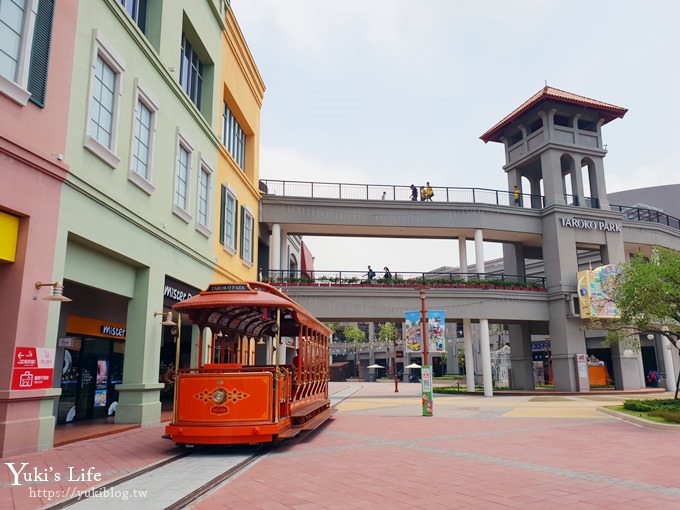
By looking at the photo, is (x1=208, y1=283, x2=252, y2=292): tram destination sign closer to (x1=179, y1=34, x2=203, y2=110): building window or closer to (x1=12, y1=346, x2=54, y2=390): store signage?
(x1=12, y1=346, x2=54, y2=390): store signage

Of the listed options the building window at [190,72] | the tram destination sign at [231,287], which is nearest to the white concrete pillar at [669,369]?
the building window at [190,72]

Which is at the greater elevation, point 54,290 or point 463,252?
point 463,252

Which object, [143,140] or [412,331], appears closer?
[143,140]

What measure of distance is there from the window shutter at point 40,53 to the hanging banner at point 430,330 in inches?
772

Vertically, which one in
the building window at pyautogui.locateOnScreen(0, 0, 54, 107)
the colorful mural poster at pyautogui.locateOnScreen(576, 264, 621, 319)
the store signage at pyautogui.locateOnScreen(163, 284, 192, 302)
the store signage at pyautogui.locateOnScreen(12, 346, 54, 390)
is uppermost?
the building window at pyautogui.locateOnScreen(0, 0, 54, 107)

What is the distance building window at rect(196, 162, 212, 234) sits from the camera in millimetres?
18156

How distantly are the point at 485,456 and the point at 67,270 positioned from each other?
8936 mm

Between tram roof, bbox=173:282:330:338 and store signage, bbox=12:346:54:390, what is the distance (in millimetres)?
2439

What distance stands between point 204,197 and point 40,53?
9194mm

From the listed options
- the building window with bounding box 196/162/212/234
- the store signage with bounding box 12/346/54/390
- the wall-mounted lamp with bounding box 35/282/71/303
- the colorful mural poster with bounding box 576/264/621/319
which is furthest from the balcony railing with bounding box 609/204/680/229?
the store signage with bounding box 12/346/54/390

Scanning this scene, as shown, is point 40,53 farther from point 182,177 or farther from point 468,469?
point 468,469

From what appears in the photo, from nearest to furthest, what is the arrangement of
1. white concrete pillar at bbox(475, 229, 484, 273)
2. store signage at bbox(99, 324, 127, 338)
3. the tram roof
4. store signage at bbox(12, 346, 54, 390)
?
1. store signage at bbox(12, 346, 54, 390)
2. the tram roof
3. store signage at bbox(99, 324, 127, 338)
4. white concrete pillar at bbox(475, 229, 484, 273)

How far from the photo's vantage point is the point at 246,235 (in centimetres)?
2448

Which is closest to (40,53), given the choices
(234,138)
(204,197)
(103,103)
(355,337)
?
(103,103)
